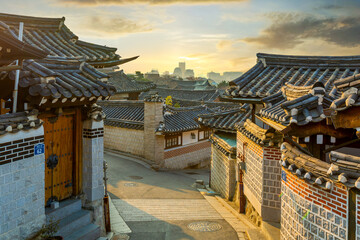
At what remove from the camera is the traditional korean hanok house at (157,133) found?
24.5 metres

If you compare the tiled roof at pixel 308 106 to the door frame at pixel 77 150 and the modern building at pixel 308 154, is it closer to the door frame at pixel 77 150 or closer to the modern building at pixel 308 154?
the modern building at pixel 308 154

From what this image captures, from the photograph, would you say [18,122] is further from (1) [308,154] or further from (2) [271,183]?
(2) [271,183]

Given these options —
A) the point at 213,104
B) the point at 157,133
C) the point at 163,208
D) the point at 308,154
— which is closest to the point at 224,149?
the point at 163,208

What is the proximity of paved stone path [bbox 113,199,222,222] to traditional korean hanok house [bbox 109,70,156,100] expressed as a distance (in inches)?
950

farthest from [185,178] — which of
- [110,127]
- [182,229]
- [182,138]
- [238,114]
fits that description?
[182,229]

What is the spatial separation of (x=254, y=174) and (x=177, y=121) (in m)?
15.8

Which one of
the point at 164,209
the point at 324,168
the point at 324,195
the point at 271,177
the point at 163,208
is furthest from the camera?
the point at 163,208

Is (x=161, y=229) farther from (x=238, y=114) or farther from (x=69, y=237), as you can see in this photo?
(x=238, y=114)

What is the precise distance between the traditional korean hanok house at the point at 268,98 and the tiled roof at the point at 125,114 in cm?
1327

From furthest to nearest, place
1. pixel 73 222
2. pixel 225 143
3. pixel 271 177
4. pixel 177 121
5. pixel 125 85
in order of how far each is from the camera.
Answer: pixel 125 85 < pixel 177 121 < pixel 225 143 < pixel 271 177 < pixel 73 222

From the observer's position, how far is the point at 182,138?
26.7 m

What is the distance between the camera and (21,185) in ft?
21.5

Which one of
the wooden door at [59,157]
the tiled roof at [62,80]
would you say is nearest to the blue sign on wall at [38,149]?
the wooden door at [59,157]

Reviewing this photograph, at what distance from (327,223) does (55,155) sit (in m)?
6.42
